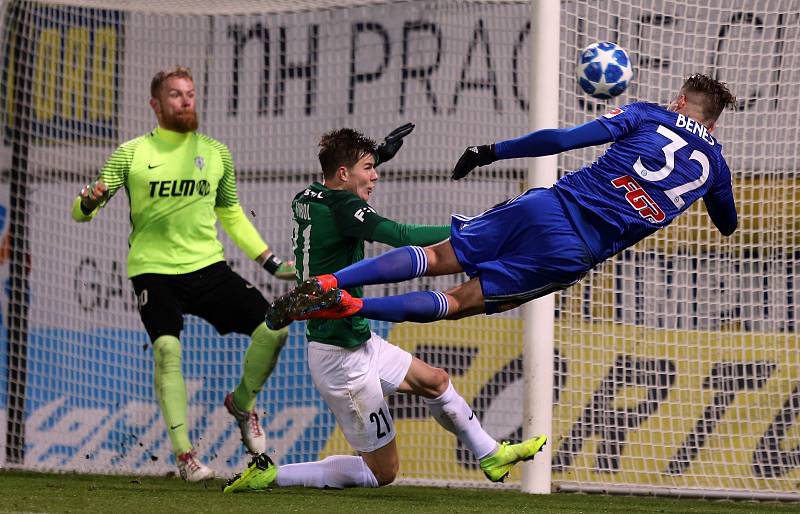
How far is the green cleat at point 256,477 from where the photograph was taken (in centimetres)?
558

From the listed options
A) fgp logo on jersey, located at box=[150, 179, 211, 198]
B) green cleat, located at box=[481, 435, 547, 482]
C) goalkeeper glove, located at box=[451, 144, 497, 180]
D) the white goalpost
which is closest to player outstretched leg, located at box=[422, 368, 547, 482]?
green cleat, located at box=[481, 435, 547, 482]

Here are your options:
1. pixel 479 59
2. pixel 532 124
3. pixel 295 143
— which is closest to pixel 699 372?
pixel 532 124

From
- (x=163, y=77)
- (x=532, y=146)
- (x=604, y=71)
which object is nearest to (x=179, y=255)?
(x=163, y=77)

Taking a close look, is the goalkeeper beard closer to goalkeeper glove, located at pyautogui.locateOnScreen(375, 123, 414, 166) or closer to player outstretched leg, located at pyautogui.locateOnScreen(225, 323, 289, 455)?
player outstretched leg, located at pyautogui.locateOnScreen(225, 323, 289, 455)

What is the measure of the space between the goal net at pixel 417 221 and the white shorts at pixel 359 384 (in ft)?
5.37

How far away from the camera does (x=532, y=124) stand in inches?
253

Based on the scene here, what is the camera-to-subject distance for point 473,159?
5.00m

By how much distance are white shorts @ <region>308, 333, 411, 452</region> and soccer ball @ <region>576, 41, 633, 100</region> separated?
5.07 feet

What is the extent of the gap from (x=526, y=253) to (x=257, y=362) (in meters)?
1.94

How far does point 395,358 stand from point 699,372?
2.36 metres

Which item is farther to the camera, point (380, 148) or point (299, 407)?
point (299, 407)

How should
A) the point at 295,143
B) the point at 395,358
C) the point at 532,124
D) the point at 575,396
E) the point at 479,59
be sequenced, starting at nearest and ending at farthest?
the point at 395,358
the point at 532,124
the point at 575,396
the point at 479,59
the point at 295,143

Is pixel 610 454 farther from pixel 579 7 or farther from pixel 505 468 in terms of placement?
pixel 579 7

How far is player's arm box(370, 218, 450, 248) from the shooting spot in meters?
5.26
